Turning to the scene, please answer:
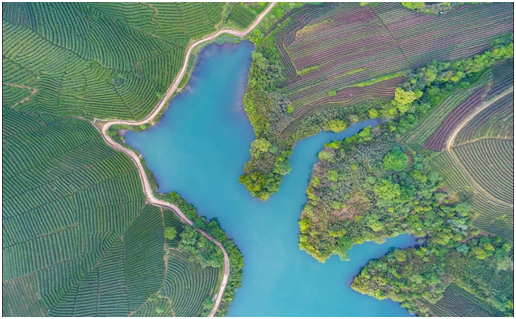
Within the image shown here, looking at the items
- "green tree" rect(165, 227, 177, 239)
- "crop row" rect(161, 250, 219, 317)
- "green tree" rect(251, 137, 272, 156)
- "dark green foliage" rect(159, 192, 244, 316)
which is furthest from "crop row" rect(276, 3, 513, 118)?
"crop row" rect(161, 250, 219, 317)

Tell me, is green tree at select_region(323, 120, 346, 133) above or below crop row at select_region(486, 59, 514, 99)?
below

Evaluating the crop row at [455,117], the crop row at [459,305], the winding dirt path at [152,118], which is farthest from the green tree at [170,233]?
the crop row at [459,305]

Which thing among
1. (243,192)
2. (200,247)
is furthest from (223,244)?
(243,192)

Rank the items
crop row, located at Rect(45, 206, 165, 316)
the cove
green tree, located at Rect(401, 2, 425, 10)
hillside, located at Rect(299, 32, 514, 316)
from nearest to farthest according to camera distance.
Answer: crop row, located at Rect(45, 206, 165, 316) → green tree, located at Rect(401, 2, 425, 10) → hillside, located at Rect(299, 32, 514, 316) → the cove

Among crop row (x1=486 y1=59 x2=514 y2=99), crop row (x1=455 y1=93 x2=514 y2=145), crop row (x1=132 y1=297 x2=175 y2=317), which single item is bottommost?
crop row (x1=132 y1=297 x2=175 y2=317)

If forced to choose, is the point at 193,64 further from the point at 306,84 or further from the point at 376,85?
the point at 376,85

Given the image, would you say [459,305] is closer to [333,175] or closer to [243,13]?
[333,175]

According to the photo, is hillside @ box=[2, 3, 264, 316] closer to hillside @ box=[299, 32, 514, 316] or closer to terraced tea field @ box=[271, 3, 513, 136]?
terraced tea field @ box=[271, 3, 513, 136]
